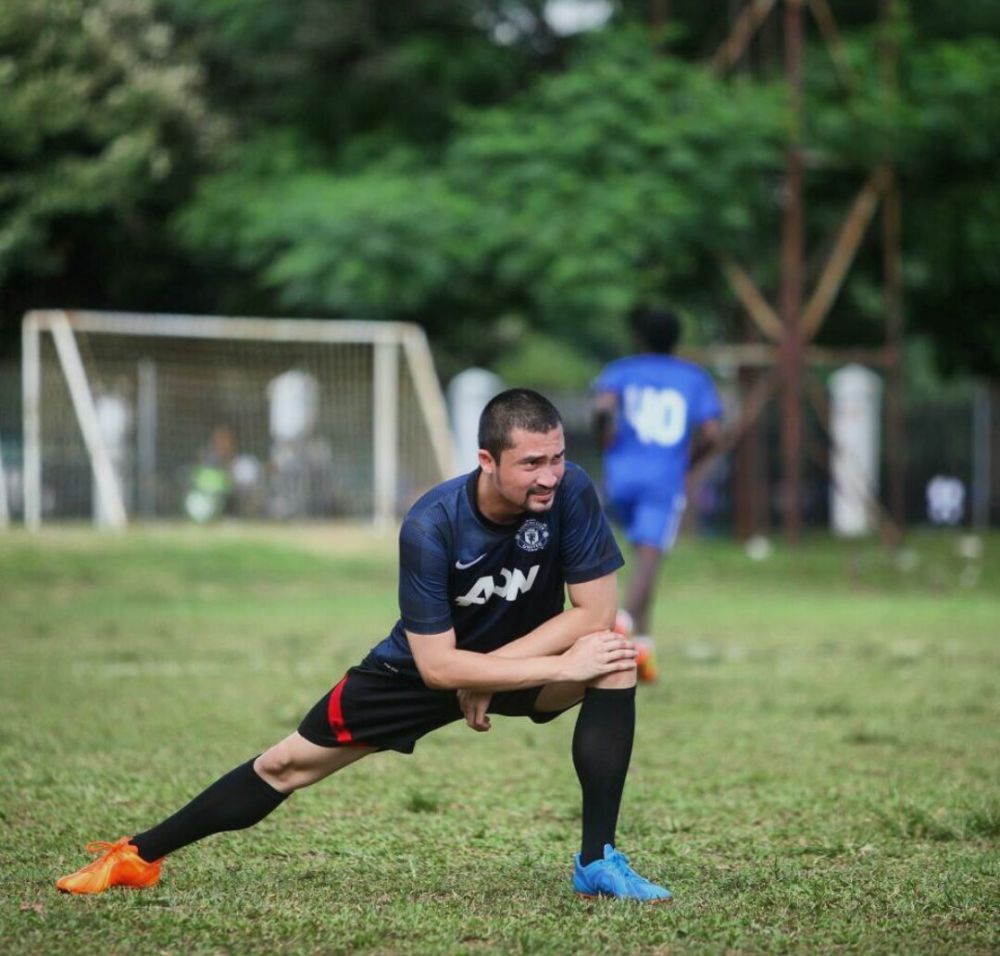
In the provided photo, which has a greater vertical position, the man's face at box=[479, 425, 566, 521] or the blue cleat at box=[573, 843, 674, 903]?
the man's face at box=[479, 425, 566, 521]

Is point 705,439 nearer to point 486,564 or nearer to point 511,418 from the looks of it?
point 486,564

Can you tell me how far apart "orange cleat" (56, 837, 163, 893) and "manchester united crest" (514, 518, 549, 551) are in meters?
1.47

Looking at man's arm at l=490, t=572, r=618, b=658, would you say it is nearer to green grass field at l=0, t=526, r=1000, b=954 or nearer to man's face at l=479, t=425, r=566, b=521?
man's face at l=479, t=425, r=566, b=521

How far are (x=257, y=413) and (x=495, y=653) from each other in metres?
18.0

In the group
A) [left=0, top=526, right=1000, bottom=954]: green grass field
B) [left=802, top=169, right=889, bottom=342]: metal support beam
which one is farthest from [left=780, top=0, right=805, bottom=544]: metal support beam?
[left=0, top=526, right=1000, bottom=954]: green grass field

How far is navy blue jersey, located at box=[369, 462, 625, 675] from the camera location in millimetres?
5113

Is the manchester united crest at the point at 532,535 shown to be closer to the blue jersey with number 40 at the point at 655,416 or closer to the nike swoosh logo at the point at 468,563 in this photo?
the nike swoosh logo at the point at 468,563

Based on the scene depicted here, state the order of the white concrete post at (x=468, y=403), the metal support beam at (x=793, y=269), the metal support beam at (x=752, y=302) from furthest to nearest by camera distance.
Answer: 1. the white concrete post at (x=468, y=403)
2. the metal support beam at (x=752, y=302)
3. the metal support beam at (x=793, y=269)

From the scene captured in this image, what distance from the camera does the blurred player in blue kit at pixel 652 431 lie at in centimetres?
1124

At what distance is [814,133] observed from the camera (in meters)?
22.8

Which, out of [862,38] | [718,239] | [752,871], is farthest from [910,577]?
[752,871]

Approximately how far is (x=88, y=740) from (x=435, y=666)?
3.77 metres

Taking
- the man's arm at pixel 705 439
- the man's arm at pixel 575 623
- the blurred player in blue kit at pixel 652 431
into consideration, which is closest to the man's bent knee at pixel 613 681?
the man's arm at pixel 575 623

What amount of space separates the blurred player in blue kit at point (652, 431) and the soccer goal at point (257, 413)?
36.2 ft
